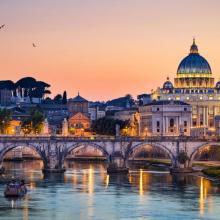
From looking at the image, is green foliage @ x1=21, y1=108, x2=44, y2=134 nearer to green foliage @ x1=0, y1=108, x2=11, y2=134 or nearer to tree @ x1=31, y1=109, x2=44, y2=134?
A: tree @ x1=31, y1=109, x2=44, y2=134

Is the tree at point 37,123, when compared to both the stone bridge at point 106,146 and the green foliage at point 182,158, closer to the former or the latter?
the stone bridge at point 106,146

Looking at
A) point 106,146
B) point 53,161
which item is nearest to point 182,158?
point 106,146

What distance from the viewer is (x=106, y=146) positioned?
142m

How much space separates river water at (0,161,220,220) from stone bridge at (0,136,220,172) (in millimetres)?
2655

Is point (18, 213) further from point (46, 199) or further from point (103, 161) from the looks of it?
point (103, 161)

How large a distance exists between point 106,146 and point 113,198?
33940 mm

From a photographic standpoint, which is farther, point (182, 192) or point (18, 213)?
point (182, 192)

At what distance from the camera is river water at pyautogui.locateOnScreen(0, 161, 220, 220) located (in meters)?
97.7

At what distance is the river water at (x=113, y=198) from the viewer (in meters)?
97.7

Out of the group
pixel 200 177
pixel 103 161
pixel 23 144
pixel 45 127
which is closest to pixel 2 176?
pixel 23 144

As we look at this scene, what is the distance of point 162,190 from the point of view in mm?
115812

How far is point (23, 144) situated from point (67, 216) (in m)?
44.6

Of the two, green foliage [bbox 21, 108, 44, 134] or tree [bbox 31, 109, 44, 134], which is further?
green foliage [bbox 21, 108, 44, 134]

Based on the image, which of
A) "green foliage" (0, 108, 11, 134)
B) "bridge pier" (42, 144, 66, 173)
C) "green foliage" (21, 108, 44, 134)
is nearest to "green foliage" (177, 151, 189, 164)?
"bridge pier" (42, 144, 66, 173)
